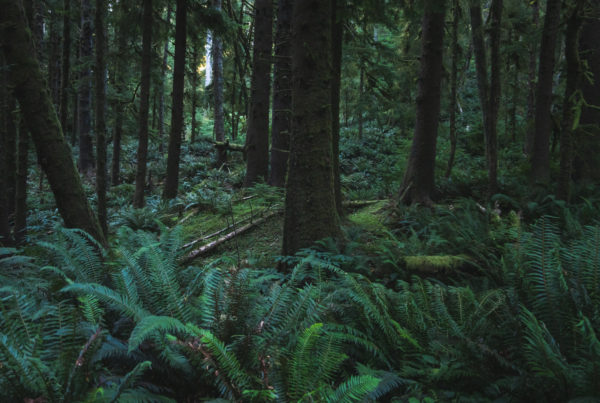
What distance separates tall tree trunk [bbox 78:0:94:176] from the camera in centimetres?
1373

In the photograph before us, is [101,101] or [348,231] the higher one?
[101,101]

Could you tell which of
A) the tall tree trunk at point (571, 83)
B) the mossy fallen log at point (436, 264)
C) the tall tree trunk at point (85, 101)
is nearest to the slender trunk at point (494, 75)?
the tall tree trunk at point (571, 83)

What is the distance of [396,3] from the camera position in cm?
694

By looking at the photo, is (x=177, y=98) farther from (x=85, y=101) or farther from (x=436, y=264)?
(x=85, y=101)

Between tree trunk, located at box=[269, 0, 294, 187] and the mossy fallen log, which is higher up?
tree trunk, located at box=[269, 0, 294, 187]

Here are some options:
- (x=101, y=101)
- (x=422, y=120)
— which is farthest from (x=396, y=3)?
(x=101, y=101)

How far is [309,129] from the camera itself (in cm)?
436

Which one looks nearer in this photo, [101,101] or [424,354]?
[424,354]

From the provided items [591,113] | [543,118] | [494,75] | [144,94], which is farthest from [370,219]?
[144,94]

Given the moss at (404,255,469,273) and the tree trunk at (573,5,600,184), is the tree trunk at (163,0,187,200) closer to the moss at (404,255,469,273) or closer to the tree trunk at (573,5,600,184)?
the moss at (404,255,469,273)

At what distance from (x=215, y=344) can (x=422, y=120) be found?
6335mm

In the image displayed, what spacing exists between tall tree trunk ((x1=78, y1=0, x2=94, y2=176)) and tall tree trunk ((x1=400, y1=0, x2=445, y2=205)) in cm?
1202

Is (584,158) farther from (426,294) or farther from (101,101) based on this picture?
(101,101)

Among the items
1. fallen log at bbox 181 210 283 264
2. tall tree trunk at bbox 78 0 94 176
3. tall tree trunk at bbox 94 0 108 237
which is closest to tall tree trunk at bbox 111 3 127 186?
tall tree trunk at bbox 78 0 94 176
